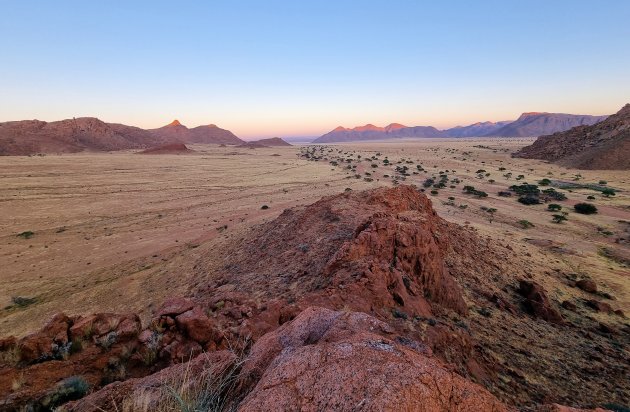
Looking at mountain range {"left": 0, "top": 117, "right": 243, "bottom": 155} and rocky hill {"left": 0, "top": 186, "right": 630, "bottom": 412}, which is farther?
mountain range {"left": 0, "top": 117, "right": 243, "bottom": 155}

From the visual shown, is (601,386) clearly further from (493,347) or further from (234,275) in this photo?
(234,275)

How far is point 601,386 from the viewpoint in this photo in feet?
21.2

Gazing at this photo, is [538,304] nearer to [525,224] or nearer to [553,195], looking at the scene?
[525,224]

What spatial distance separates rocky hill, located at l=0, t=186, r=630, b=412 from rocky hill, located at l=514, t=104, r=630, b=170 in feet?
142

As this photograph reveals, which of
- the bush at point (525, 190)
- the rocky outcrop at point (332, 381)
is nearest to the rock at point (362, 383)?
the rocky outcrop at point (332, 381)

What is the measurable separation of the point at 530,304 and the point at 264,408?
9.99 m

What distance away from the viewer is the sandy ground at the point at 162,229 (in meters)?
12.6

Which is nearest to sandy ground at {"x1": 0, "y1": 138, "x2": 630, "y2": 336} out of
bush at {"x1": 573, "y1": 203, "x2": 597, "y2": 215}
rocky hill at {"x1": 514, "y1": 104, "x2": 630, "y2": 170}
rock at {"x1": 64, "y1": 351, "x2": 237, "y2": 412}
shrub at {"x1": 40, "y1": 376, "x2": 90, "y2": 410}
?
bush at {"x1": 573, "y1": 203, "x2": 597, "y2": 215}

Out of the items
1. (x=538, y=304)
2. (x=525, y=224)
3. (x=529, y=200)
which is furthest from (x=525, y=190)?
(x=538, y=304)

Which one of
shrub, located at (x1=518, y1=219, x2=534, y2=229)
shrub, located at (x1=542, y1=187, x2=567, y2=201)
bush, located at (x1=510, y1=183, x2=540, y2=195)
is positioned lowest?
shrub, located at (x1=518, y1=219, x2=534, y2=229)

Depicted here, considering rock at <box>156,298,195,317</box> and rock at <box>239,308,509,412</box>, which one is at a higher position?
rock at <box>239,308,509,412</box>

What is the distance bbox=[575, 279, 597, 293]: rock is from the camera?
11.6 meters

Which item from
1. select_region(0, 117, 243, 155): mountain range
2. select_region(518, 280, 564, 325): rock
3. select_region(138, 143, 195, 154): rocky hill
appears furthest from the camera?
select_region(138, 143, 195, 154): rocky hill

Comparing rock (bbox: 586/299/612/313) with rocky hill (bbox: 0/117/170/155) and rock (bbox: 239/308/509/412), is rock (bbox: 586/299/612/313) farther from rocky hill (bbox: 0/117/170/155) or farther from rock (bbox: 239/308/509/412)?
rocky hill (bbox: 0/117/170/155)
